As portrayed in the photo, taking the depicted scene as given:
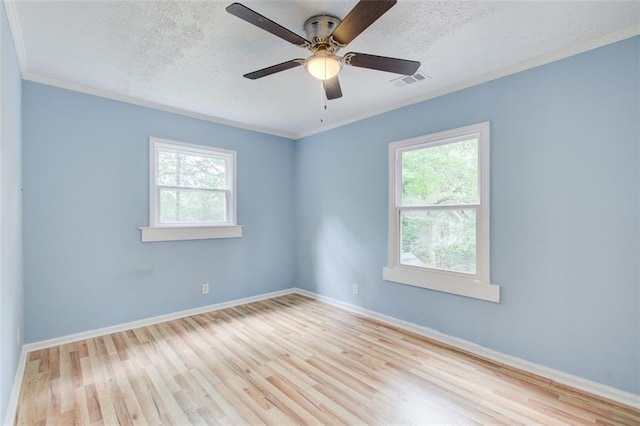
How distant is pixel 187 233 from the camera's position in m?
3.75

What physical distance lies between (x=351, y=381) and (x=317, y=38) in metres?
2.51

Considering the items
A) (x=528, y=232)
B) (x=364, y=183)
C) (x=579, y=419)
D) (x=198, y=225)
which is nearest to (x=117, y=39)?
(x=198, y=225)

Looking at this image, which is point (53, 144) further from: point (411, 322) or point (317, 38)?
point (411, 322)

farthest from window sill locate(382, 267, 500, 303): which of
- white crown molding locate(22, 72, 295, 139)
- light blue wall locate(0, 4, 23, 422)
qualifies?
light blue wall locate(0, 4, 23, 422)

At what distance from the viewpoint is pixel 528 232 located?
252 cm

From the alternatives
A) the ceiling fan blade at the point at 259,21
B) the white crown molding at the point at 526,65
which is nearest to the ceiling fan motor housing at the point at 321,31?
the ceiling fan blade at the point at 259,21

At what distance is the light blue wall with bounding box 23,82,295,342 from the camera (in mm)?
2846

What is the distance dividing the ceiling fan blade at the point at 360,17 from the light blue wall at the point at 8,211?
1.95 meters

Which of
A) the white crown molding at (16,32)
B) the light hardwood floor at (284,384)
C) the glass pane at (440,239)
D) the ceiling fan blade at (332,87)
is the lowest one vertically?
the light hardwood floor at (284,384)

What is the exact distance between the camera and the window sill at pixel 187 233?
136 inches

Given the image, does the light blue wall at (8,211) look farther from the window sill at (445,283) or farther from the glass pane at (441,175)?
the glass pane at (441,175)

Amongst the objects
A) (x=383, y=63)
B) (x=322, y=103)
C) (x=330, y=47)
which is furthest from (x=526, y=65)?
(x=322, y=103)

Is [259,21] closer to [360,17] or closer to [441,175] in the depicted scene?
[360,17]

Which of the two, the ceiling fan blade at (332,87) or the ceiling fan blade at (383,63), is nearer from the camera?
the ceiling fan blade at (383,63)
